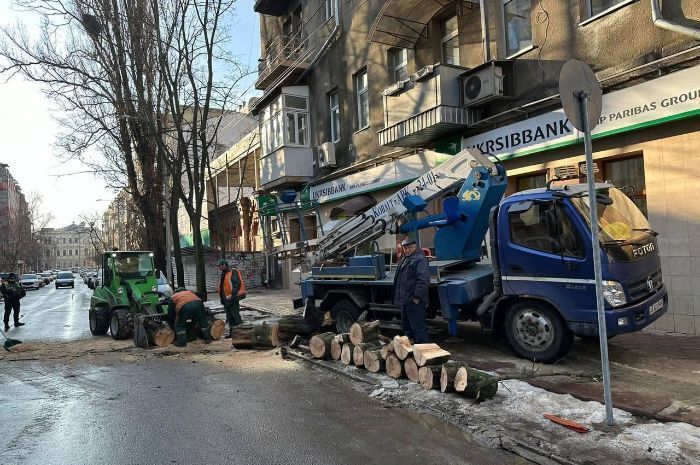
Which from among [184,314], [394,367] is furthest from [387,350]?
[184,314]

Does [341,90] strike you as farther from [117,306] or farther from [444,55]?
[117,306]

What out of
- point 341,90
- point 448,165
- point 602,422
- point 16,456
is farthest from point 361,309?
point 341,90

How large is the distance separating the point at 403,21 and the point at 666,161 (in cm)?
775

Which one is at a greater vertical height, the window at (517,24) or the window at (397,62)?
the window at (397,62)

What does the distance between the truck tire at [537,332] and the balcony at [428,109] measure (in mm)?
6153

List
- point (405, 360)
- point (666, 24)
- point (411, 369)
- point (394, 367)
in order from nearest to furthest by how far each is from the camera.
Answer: point (411, 369), point (405, 360), point (394, 367), point (666, 24)

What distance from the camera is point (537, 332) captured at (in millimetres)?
6695

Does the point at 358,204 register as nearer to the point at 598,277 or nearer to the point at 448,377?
the point at 448,377

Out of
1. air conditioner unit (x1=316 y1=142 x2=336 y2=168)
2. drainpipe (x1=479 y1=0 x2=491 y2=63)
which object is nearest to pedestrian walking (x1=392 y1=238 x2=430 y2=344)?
drainpipe (x1=479 y1=0 x2=491 y2=63)

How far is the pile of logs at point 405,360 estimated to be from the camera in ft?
18.0

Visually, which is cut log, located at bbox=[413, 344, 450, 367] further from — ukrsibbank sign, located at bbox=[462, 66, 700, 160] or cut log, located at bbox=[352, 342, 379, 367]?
ukrsibbank sign, located at bbox=[462, 66, 700, 160]

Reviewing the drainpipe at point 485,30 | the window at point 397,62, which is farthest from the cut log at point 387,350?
the window at point 397,62

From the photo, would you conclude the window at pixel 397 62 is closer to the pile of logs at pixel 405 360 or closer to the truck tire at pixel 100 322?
the pile of logs at pixel 405 360

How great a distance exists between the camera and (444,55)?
45.7 ft
